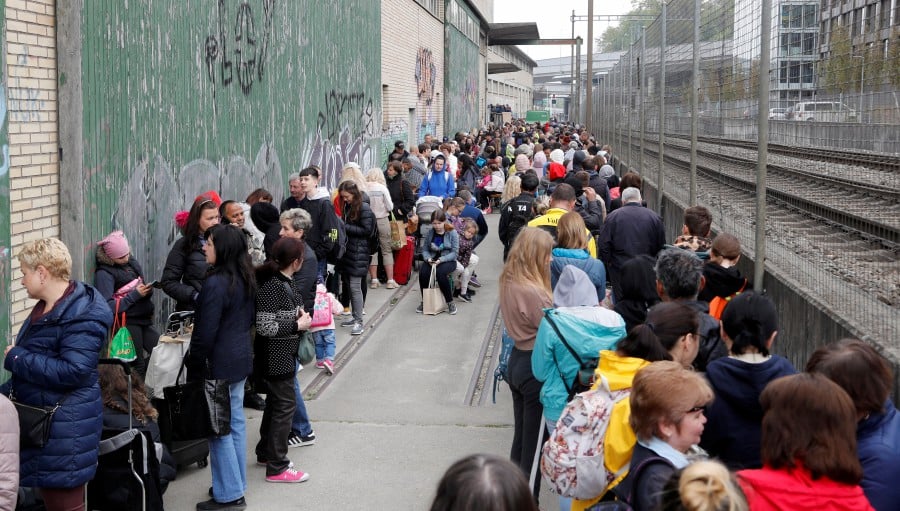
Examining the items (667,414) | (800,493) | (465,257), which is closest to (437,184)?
(465,257)

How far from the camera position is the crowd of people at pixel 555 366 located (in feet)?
10.5

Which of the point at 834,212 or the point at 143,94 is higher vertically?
the point at 143,94

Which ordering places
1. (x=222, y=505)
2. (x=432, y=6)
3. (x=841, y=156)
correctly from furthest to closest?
(x=432, y=6) < (x=841, y=156) < (x=222, y=505)

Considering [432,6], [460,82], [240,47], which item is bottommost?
[240,47]

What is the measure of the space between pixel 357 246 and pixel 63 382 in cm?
663

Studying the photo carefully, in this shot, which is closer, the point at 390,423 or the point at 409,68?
the point at 390,423

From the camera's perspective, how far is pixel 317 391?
9.28 m

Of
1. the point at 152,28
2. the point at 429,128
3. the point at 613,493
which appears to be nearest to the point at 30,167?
the point at 152,28

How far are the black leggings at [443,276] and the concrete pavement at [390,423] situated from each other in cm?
31

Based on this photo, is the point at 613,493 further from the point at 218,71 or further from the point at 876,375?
the point at 218,71

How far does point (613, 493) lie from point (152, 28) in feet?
22.4

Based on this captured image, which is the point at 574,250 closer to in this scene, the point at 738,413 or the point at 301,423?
the point at 301,423

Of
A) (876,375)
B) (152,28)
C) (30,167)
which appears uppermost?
(152,28)

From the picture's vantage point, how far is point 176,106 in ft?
32.6
